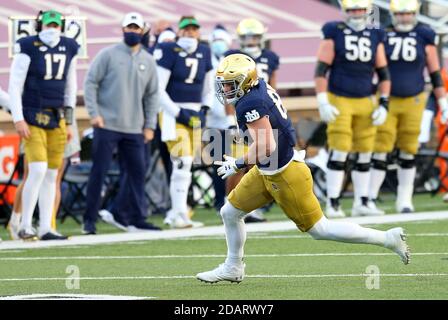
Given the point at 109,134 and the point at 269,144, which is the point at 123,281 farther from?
the point at 109,134

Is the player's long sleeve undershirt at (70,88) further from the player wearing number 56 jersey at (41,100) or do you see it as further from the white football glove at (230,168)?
the white football glove at (230,168)

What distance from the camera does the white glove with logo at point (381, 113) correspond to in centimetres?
1442

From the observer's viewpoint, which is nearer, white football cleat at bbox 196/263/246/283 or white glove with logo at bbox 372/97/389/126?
white football cleat at bbox 196/263/246/283

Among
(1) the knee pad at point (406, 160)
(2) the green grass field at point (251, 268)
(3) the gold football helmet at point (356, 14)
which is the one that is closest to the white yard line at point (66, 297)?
(2) the green grass field at point (251, 268)

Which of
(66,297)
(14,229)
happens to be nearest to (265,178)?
(66,297)

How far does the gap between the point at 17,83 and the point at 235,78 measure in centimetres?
384

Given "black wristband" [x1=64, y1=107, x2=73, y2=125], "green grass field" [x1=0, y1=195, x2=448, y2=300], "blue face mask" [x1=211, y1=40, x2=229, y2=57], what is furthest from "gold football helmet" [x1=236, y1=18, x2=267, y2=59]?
"green grass field" [x1=0, y1=195, x2=448, y2=300]

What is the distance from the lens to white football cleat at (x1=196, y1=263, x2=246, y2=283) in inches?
365

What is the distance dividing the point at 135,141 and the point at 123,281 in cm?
443

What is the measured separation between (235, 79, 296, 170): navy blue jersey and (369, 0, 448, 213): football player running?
578cm

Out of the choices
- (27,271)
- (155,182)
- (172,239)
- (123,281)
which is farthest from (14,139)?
(123,281)

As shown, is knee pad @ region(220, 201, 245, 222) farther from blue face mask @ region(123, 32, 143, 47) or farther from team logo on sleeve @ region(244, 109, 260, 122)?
blue face mask @ region(123, 32, 143, 47)

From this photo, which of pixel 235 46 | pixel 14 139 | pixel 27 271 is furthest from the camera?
pixel 235 46

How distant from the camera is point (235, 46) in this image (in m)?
20.5
